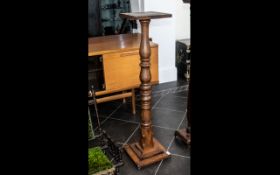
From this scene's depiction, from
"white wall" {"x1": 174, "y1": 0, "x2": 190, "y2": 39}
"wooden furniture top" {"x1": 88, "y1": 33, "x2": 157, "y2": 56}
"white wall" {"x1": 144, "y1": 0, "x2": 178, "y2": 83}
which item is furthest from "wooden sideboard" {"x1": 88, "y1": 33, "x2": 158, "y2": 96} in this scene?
"white wall" {"x1": 174, "y1": 0, "x2": 190, "y2": 39}

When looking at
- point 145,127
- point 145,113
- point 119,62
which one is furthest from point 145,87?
point 119,62

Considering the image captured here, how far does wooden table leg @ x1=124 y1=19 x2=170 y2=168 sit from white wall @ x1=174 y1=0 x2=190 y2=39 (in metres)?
3.18

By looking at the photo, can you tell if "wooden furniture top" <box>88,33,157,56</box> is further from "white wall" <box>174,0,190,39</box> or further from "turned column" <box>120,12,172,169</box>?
"white wall" <box>174,0,190,39</box>

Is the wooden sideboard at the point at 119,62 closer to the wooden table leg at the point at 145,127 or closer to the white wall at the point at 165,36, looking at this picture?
the wooden table leg at the point at 145,127

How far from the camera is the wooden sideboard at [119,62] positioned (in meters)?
3.50

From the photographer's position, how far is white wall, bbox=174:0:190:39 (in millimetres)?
5562

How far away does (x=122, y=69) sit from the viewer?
11.9ft

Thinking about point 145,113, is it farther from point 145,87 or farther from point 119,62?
point 119,62

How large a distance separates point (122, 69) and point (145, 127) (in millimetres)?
1099

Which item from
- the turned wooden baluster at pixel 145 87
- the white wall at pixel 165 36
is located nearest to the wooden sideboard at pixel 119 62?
the turned wooden baluster at pixel 145 87

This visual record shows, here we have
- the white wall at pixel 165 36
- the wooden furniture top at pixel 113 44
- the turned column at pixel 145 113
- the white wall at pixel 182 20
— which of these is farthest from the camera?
the white wall at pixel 182 20

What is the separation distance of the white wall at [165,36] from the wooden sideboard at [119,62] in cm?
118
